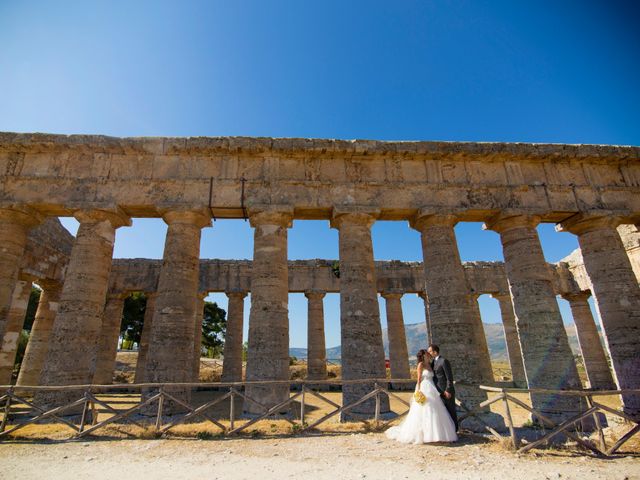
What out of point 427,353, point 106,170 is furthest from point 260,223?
point 427,353

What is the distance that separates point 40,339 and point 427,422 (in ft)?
63.0

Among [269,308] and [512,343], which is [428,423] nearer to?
[269,308]

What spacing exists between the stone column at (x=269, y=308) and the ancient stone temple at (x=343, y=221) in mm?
40

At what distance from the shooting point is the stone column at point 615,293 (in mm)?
10781

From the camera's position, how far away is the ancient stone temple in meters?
10.7

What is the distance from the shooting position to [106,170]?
12391mm

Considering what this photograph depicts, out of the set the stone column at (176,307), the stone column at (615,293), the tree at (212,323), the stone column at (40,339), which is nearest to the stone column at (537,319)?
the stone column at (615,293)

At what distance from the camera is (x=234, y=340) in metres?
20.5

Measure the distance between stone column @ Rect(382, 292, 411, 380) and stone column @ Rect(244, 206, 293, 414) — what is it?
11134 mm

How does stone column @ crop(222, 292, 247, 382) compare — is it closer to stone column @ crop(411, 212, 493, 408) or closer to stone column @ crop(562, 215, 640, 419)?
stone column @ crop(411, 212, 493, 408)

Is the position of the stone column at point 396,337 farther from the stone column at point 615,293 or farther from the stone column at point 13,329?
the stone column at point 13,329

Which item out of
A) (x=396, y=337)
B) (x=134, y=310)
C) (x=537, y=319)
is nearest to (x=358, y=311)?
(x=537, y=319)

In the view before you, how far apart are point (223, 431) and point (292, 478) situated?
3351mm

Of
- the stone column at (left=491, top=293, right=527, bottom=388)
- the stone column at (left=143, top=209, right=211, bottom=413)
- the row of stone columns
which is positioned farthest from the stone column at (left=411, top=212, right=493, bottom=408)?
the stone column at (left=491, top=293, right=527, bottom=388)
